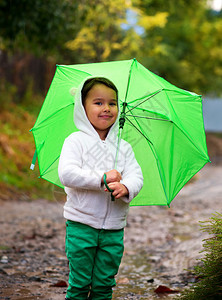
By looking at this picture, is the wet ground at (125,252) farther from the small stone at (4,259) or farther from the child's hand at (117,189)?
the child's hand at (117,189)

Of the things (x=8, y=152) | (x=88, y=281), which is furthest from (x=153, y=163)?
(x=8, y=152)

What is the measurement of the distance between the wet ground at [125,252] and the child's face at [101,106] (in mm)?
1320

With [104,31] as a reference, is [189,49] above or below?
above

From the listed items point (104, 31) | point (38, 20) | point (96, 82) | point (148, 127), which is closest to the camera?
point (96, 82)

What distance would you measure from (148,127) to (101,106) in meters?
0.54

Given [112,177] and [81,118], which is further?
[81,118]

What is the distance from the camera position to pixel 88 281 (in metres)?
2.85

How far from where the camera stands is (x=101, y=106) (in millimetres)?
2902

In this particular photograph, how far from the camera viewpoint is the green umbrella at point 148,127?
10.3 feet

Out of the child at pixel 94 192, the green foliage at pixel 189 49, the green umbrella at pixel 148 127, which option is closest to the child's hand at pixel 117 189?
the child at pixel 94 192

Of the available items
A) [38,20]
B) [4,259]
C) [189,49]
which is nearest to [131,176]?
[4,259]

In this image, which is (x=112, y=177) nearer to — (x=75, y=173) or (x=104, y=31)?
(x=75, y=173)

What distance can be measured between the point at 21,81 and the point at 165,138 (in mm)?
15427

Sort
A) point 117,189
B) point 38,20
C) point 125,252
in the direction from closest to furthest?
point 117,189 < point 125,252 < point 38,20
